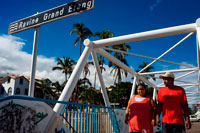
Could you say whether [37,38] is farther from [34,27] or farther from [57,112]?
[57,112]

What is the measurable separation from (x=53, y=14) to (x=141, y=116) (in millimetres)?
2879

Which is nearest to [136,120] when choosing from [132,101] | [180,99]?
[132,101]

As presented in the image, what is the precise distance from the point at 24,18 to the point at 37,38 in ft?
2.44

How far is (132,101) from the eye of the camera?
3822 mm

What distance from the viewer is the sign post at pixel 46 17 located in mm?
3812

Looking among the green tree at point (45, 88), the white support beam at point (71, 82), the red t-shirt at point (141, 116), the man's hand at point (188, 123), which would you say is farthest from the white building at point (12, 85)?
the man's hand at point (188, 123)

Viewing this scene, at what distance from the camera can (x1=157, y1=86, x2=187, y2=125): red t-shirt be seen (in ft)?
10.5

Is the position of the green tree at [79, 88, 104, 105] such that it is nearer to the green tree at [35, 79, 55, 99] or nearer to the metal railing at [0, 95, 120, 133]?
the green tree at [35, 79, 55, 99]

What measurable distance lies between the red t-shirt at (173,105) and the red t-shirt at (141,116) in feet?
1.17

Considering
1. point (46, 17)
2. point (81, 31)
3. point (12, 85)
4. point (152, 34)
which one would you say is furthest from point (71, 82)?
point (12, 85)

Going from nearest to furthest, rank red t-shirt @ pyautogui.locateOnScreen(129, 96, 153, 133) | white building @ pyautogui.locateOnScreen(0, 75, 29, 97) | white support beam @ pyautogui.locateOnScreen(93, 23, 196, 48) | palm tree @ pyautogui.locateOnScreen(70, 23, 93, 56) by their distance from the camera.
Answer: red t-shirt @ pyautogui.locateOnScreen(129, 96, 153, 133), white support beam @ pyautogui.locateOnScreen(93, 23, 196, 48), palm tree @ pyautogui.locateOnScreen(70, 23, 93, 56), white building @ pyautogui.locateOnScreen(0, 75, 29, 97)

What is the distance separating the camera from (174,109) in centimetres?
325

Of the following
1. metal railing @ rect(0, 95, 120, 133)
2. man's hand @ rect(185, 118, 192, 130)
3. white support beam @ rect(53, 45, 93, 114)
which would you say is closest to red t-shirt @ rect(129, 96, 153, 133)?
man's hand @ rect(185, 118, 192, 130)

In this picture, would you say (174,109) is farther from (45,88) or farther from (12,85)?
(12,85)
